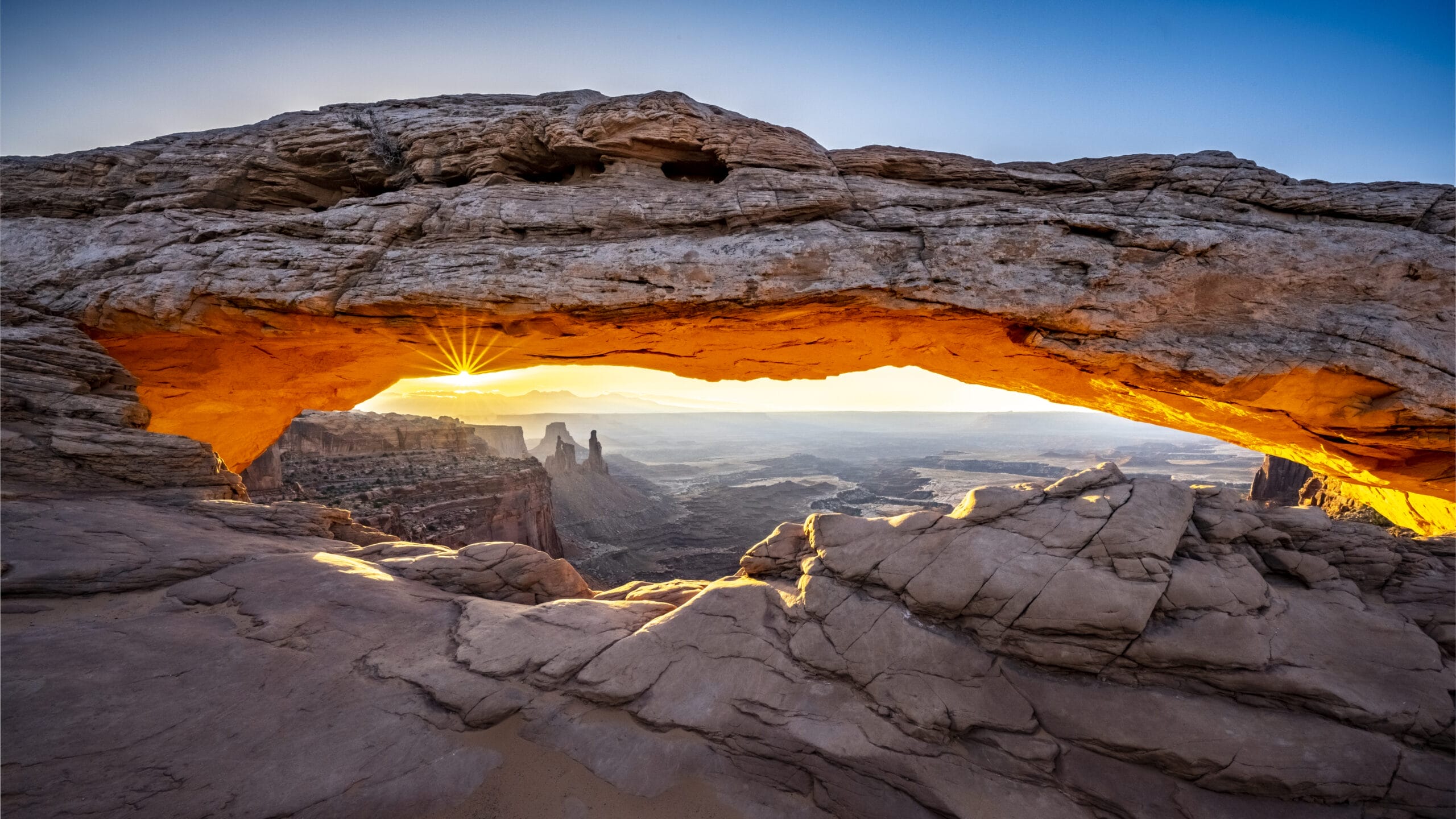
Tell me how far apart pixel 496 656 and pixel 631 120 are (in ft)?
30.8

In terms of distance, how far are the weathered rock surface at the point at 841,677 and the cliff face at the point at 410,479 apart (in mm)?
15771

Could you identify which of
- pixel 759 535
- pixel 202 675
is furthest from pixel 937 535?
pixel 759 535

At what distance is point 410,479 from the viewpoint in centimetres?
2420

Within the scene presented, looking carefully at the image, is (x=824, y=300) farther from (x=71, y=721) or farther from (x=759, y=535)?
(x=759, y=535)

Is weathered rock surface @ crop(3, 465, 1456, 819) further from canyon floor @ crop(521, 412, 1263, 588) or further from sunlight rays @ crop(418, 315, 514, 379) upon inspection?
sunlight rays @ crop(418, 315, 514, 379)

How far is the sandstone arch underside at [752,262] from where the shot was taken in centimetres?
756

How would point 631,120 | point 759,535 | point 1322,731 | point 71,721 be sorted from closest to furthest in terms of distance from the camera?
point 71,721 → point 1322,731 → point 631,120 → point 759,535

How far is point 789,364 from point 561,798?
8.83m

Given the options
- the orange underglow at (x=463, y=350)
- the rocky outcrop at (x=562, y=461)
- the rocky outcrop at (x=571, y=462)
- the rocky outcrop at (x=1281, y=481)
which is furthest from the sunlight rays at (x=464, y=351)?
the rocky outcrop at (x=562, y=461)

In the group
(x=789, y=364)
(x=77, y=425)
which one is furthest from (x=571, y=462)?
(x=789, y=364)

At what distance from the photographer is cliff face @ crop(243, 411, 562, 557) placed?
68.2 ft

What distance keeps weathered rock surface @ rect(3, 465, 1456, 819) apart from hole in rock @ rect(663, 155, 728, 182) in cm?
772

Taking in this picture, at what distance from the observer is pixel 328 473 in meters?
24.1

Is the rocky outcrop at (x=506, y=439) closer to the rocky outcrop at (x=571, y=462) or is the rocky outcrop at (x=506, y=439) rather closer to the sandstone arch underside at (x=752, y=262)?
the rocky outcrop at (x=571, y=462)
